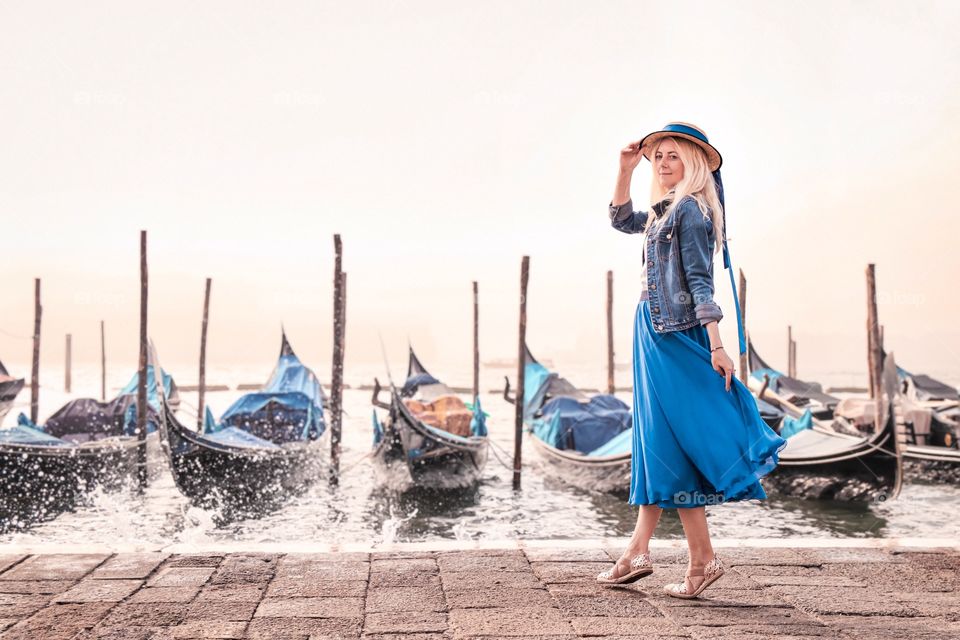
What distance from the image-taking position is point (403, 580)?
235 centimetres

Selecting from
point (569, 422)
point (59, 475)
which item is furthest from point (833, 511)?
point (59, 475)

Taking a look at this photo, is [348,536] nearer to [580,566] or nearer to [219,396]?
[580,566]

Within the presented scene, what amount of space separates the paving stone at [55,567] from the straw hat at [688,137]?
2.30 metres

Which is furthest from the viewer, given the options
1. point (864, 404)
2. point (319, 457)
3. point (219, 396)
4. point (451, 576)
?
point (219, 396)

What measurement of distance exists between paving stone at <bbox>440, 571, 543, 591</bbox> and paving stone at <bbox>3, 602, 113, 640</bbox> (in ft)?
2.51

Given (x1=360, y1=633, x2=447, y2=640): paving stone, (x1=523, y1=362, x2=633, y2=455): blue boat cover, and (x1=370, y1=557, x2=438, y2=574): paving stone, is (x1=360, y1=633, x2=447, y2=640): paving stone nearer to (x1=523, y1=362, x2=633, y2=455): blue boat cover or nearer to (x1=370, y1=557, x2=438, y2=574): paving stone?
(x1=370, y1=557, x2=438, y2=574): paving stone

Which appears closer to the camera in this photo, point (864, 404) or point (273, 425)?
point (273, 425)

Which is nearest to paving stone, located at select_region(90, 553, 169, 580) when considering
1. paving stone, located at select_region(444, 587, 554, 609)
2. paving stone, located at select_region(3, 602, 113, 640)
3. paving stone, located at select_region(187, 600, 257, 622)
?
paving stone, located at select_region(3, 602, 113, 640)

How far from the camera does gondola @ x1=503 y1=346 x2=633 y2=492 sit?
9.01m

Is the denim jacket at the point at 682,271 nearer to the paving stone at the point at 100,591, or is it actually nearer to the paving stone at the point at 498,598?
the paving stone at the point at 498,598

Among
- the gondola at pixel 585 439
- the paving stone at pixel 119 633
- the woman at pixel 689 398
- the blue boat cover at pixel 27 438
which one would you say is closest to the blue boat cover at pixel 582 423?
the gondola at pixel 585 439

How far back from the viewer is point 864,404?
12.7m

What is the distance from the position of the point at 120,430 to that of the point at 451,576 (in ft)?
32.6

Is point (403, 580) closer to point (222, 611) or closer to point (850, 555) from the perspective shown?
point (222, 611)
